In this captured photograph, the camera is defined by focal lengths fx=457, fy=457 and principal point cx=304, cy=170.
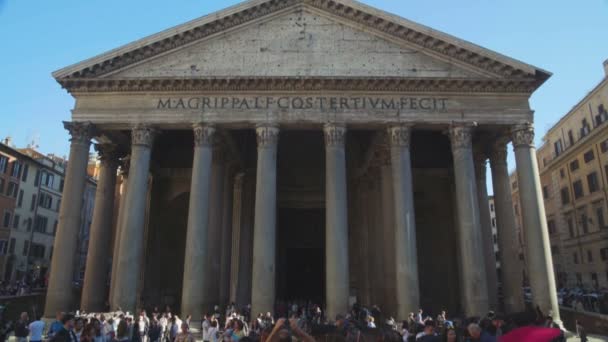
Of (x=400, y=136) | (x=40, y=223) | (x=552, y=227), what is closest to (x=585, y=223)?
(x=552, y=227)

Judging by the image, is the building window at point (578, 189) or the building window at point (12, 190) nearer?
the building window at point (578, 189)

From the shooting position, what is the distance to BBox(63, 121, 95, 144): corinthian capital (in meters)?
18.2

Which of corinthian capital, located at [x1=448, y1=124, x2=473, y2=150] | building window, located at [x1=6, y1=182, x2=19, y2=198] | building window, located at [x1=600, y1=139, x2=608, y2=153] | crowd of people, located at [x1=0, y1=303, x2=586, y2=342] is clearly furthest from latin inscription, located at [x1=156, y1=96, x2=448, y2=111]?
building window, located at [x1=6, y1=182, x2=19, y2=198]

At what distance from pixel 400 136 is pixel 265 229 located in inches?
252

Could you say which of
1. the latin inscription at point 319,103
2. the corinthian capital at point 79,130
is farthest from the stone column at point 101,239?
the latin inscription at point 319,103

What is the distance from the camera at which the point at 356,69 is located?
61.8 feet

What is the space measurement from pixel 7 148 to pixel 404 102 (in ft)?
99.0

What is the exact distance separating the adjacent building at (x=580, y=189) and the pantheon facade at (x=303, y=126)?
46.1ft

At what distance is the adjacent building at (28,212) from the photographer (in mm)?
34219

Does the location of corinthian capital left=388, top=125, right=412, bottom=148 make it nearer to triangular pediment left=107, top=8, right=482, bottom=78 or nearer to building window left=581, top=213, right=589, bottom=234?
triangular pediment left=107, top=8, right=482, bottom=78

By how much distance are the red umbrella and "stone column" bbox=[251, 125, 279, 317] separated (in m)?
12.6

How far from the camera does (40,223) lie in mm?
39719

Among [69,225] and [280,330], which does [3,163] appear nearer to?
[69,225]

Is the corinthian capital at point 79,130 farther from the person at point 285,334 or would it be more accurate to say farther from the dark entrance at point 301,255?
the person at point 285,334
